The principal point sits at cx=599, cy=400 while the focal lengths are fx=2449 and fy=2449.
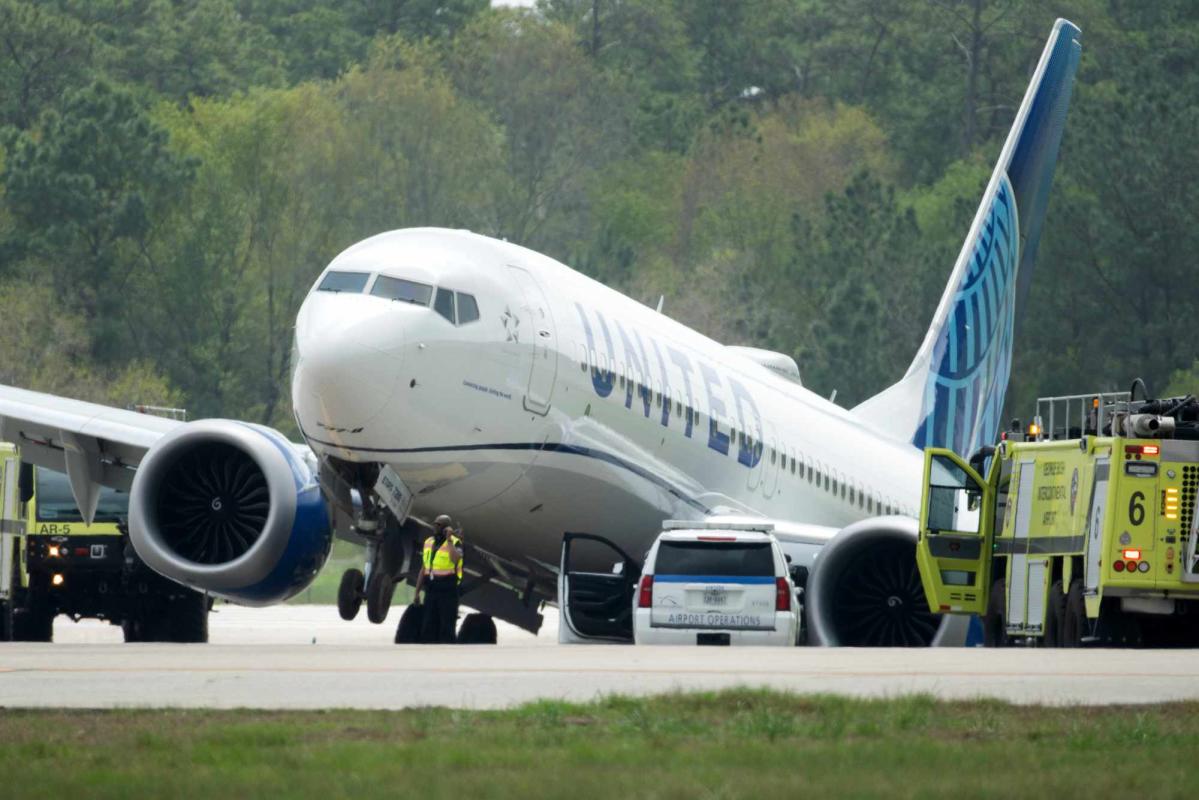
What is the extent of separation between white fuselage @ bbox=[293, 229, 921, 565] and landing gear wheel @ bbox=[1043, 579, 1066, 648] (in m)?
4.14

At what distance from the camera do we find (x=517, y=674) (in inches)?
574

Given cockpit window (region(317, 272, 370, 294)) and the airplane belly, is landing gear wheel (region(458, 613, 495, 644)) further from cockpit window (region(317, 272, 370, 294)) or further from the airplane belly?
cockpit window (region(317, 272, 370, 294))

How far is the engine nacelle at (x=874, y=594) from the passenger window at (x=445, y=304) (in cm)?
496

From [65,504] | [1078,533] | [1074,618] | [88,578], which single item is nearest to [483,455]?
[1078,533]

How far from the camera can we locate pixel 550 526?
74.0ft

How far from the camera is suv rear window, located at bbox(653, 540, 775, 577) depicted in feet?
70.2

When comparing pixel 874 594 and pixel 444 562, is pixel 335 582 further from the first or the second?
pixel 444 562

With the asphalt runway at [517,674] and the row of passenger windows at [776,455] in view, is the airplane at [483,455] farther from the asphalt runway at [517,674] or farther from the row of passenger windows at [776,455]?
the asphalt runway at [517,674]

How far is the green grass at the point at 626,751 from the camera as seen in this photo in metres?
8.83

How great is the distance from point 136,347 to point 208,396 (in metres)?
2.31

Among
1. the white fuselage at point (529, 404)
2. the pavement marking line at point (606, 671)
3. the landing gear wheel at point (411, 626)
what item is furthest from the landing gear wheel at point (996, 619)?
the pavement marking line at point (606, 671)

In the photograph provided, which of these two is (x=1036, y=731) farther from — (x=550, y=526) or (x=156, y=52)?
(x=156, y=52)

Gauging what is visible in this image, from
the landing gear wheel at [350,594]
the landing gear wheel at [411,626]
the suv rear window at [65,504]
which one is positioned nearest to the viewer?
the landing gear wheel at [350,594]

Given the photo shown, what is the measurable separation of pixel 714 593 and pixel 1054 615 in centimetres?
294
